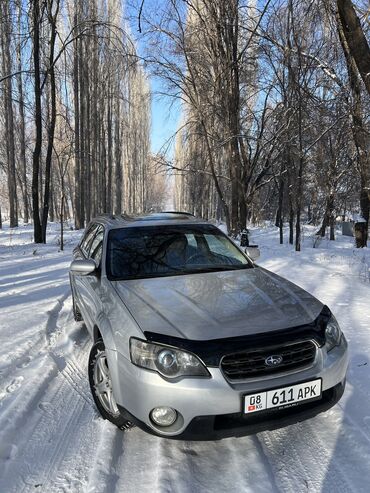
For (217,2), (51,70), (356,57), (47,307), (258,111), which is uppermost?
(217,2)

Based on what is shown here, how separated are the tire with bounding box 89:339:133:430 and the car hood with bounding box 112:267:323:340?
1.55 ft

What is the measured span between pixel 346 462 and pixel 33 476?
1.90 m

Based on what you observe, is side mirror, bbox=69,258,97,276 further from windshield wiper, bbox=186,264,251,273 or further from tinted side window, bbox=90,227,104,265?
windshield wiper, bbox=186,264,251,273

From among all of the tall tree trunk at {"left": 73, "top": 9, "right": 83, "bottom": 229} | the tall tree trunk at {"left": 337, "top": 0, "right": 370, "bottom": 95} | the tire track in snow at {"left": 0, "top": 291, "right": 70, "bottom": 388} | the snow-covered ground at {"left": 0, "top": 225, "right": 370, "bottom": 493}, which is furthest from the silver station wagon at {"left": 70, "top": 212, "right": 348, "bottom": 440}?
the tall tree trunk at {"left": 73, "top": 9, "right": 83, "bottom": 229}

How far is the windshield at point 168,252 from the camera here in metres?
3.77

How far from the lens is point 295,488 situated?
2.32m

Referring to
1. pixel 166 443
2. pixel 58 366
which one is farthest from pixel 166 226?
pixel 166 443

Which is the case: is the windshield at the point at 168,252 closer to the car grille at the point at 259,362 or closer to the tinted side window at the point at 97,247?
the tinted side window at the point at 97,247

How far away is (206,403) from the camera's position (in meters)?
2.37

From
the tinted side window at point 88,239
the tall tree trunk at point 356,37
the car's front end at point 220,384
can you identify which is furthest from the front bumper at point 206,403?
the tall tree trunk at point 356,37

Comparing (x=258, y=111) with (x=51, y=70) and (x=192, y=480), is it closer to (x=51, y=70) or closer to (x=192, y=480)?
(x=51, y=70)

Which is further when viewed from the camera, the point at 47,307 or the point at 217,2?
the point at 217,2

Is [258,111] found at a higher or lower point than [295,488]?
higher

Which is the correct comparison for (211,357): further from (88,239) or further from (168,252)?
(88,239)
